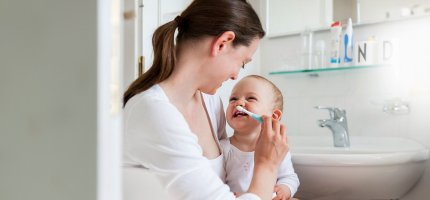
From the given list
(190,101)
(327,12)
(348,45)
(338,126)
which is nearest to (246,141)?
(190,101)

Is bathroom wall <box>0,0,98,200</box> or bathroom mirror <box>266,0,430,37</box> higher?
bathroom mirror <box>266,0,430,37</box>

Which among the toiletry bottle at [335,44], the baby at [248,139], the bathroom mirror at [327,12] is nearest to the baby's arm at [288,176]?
the baby at [248,139]

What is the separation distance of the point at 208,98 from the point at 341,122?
0.57 meters

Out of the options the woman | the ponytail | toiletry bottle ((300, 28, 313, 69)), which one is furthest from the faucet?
the ponytail

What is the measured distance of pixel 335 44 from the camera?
162 centimetres

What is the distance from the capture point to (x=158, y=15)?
6.07ft

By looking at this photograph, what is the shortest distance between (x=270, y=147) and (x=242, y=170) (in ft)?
0.76

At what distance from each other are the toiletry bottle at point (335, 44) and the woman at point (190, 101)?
67 centimetres

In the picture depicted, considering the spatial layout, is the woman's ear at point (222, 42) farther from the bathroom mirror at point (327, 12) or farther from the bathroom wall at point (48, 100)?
the bathroom mirror at point (327, 12)

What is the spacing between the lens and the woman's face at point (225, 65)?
3.21 feet

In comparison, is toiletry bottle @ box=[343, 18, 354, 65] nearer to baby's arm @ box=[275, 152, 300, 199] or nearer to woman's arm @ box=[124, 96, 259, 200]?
baby's arm @ box=[275, 152, 300, 199]

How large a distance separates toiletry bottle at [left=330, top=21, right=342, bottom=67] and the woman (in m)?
0.67

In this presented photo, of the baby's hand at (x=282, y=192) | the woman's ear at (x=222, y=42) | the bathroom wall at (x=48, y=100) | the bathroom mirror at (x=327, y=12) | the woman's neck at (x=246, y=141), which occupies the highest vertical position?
the bathroom mirror at (x=327, y=12)

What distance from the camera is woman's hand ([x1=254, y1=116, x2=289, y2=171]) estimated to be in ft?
3.07
